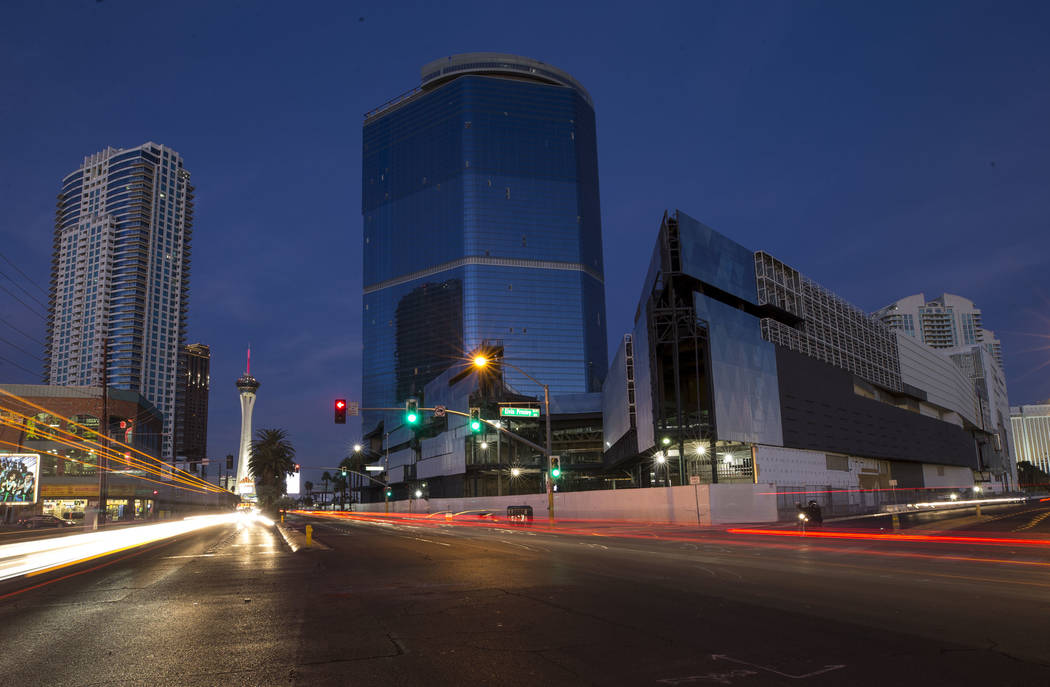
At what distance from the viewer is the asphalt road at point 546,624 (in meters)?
7.25

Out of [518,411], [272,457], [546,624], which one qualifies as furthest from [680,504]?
[272,457]

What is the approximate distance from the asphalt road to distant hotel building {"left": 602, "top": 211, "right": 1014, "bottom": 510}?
3171cm

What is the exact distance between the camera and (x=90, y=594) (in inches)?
580

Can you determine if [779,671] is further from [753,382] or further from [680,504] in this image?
[753,382]

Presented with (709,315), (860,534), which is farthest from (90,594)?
(709,315)

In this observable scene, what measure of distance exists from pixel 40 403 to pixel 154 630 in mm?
119319

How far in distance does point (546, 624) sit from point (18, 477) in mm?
66948

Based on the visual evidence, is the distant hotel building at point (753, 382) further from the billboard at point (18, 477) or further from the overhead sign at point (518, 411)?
the billboard at point (18, 477)

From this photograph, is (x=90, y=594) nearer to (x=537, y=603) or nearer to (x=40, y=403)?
(x=537, y=603)

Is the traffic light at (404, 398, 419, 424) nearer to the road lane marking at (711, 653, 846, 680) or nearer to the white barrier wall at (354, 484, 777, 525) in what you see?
the white barrier wall at (354, 484, 777, 525)

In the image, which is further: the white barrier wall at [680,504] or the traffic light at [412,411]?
the white barrier wall at [680,504]

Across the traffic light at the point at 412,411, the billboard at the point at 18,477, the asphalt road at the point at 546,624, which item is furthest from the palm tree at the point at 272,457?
the asphalt road at the point at 546,624

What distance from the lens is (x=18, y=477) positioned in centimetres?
6103

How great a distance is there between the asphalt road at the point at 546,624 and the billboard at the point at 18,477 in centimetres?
5072
